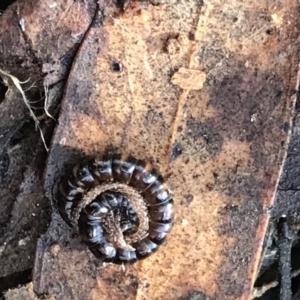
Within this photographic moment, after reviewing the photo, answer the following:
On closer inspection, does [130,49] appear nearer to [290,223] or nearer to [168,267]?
[168,267]

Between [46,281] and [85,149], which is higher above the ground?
[85,149]

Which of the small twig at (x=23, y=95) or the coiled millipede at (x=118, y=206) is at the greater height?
the small twig at (x=23, y=95)

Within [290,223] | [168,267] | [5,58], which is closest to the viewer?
[5,58]

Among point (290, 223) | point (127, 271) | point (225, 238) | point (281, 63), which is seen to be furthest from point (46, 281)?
point (281, 63)

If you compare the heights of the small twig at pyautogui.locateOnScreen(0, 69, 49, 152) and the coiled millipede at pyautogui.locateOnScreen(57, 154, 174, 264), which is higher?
the small twig at pyautogui.locateOnScreen(0, 69, 49, 152)

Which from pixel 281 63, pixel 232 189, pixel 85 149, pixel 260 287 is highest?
pixel 281 63

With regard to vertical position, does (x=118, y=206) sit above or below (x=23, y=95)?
below

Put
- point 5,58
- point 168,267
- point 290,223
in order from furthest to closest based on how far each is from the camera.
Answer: point 290,223
point 168,267
point 5,58

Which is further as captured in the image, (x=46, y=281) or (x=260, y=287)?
(x=260, y=287)
